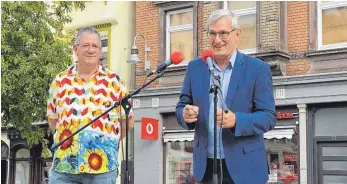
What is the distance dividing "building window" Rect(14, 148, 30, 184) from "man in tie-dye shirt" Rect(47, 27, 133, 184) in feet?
57.4

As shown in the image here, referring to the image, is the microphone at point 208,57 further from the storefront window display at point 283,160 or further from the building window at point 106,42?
the building window at point 106,42

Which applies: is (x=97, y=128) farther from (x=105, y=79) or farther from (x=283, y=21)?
(x=283, y=21)

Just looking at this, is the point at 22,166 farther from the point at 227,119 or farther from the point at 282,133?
the point at 227,119

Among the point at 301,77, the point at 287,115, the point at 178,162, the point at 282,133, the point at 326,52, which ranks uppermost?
the point at 326,52

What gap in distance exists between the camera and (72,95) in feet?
15.2

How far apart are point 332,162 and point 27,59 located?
711 centimetres

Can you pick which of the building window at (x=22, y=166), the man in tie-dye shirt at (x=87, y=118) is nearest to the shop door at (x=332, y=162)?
the man in tie-dye shirt at (x=87, y=118)

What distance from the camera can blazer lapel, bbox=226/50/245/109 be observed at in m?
3.96

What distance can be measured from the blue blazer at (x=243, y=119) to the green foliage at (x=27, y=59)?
10.1 m

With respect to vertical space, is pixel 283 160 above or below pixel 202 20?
below

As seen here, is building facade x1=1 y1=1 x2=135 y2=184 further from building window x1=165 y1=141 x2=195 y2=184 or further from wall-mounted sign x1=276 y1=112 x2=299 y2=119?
wall-mounted sign x1=276 y1=112 x2=299 y2=119

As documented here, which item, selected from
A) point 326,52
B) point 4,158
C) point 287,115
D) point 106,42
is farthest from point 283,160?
point 4,158

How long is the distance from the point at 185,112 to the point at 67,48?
36.4 feet

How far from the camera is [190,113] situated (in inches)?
151
